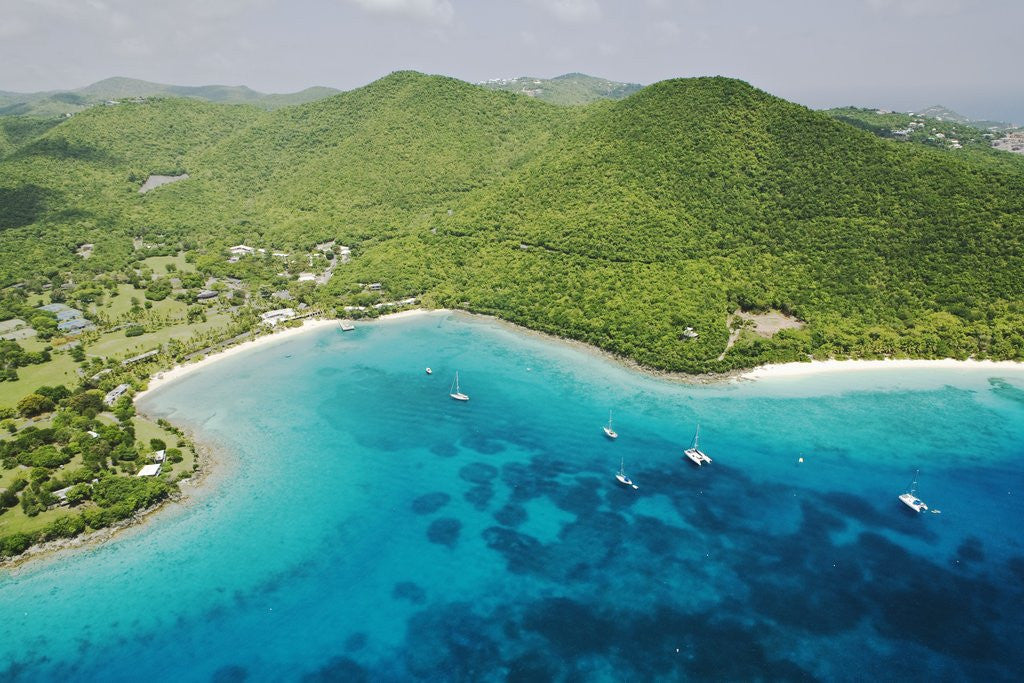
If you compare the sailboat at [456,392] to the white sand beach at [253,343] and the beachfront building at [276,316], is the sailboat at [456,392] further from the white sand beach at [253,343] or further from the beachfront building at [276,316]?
the beachfront building at [276,316]

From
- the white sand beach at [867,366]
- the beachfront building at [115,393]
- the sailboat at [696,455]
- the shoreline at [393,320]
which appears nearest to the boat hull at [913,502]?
the sailboat at [696,455]

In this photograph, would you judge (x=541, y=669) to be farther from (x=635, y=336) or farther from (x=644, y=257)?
(x=644, y=257)

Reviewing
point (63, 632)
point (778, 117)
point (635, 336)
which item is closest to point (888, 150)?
point (778, 117)

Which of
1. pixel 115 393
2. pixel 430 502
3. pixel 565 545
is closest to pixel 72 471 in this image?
pixel 115 393

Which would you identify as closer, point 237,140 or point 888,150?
point 888,150

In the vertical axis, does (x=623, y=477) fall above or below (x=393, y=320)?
below

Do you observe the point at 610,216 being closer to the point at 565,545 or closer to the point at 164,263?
the point at 565,545
